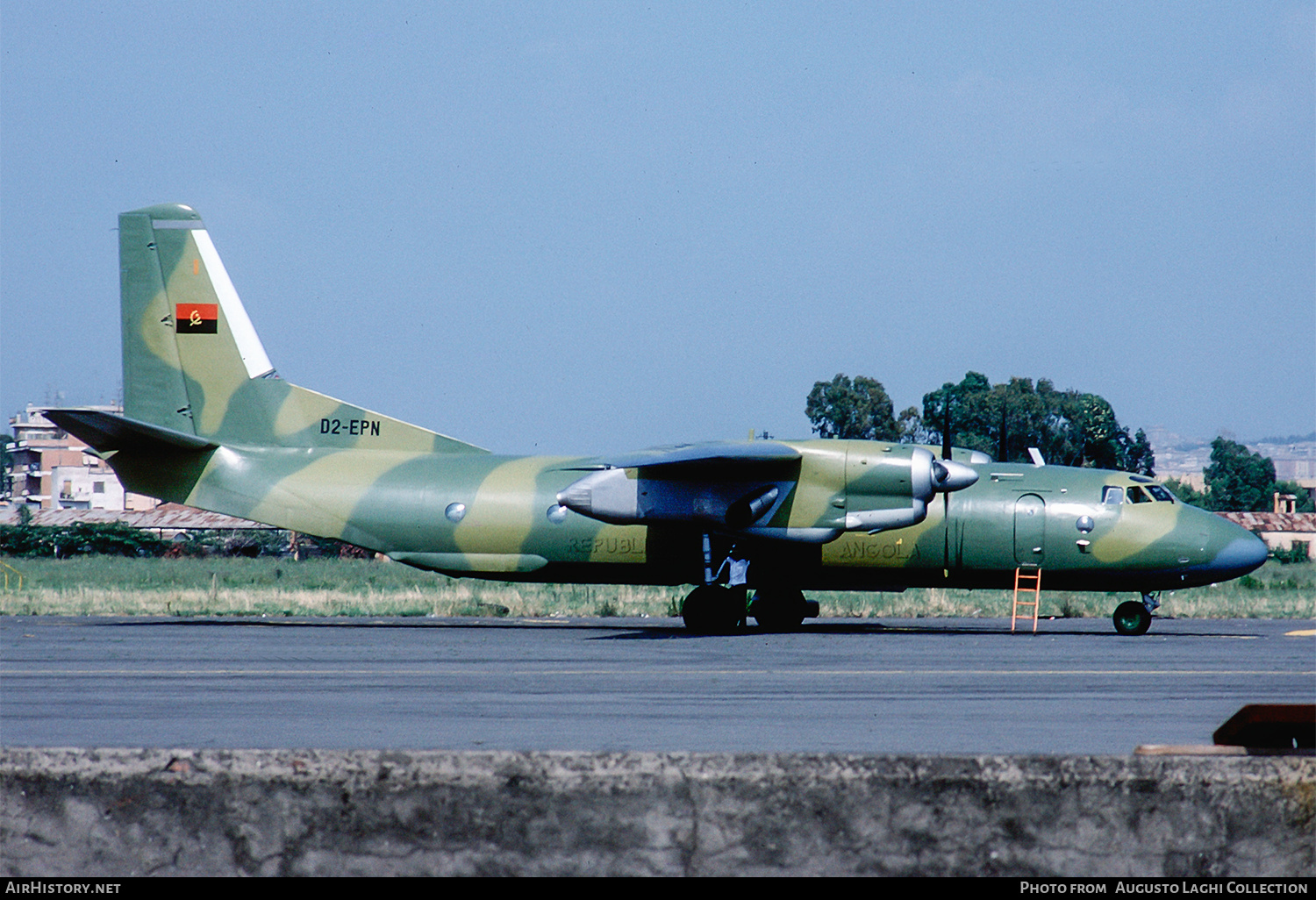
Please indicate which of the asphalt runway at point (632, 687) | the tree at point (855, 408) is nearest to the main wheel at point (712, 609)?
the asphalt runway at point (632, 687)

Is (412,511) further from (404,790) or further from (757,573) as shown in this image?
(404,790)

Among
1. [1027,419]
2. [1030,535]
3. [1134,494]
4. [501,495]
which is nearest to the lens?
[1030,535]

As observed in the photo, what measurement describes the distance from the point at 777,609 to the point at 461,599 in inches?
445

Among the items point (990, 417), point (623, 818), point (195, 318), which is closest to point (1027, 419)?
point (990, 417)

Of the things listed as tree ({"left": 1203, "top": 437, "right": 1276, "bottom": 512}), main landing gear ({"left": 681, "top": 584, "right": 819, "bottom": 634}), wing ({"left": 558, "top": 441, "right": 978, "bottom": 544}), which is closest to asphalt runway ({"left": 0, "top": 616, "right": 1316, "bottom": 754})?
main landing gear ({"left": 681, "top": 584, "right": 819, "bottom": 634})

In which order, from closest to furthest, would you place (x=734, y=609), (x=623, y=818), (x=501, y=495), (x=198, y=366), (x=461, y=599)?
(x=623, y=818) < (x=734, y=609) < (x=501, y=495) < (x=198, y=366) < (x=461, y=599)

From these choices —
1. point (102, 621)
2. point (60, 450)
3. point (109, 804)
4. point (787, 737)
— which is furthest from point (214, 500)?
point (60, 450)

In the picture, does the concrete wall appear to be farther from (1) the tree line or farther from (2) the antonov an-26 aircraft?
(1) the tree line

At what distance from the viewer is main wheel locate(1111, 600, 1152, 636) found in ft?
72.6

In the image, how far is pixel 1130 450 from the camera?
90.9 meters

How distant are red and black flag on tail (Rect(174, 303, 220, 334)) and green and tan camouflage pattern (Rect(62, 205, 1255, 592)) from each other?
3.2 inches

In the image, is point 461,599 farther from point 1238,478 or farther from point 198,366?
point 1238,478

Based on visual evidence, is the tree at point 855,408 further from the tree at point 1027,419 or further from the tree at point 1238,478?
the tree at point 1238,478

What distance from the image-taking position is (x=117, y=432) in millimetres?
22781
